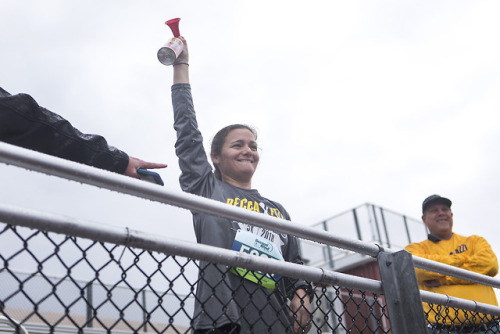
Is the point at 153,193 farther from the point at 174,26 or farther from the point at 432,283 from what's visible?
the point at 432,283

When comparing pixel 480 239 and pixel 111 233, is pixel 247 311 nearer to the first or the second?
pixel 111 233

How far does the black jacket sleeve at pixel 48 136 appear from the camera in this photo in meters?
2.31

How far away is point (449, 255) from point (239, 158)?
5.54 ft

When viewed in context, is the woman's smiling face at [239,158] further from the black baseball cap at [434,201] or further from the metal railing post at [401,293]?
the black baseball cap at [434,201]

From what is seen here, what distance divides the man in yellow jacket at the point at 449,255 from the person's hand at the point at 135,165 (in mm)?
1785

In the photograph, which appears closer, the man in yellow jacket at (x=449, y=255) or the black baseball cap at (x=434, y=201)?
the man in yellow jacket at (x=449, y=255)

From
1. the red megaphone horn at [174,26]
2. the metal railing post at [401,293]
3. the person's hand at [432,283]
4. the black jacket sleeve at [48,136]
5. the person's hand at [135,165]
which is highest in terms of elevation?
the red megaphone horn at [174,26]

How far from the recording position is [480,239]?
12.6 ft

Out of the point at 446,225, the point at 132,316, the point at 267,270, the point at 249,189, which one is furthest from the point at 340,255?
the point at 267,270

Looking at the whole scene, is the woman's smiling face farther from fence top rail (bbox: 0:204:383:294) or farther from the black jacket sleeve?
fence top rail (bbox: 0:204:383:294)

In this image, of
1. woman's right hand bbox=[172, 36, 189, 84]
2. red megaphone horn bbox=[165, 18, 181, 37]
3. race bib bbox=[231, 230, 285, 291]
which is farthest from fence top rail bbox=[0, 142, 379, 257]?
red megaphone horn bbox=[165, 18, 181, 37]

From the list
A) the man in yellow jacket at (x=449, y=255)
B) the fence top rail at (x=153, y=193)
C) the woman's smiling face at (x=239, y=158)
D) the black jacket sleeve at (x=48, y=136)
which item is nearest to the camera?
the fence top rail at (x=153, y=193)

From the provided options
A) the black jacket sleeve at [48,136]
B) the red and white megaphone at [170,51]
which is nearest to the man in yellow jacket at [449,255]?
the red and white megaphone at [170,51]

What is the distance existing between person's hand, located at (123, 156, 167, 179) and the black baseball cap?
217 cm
